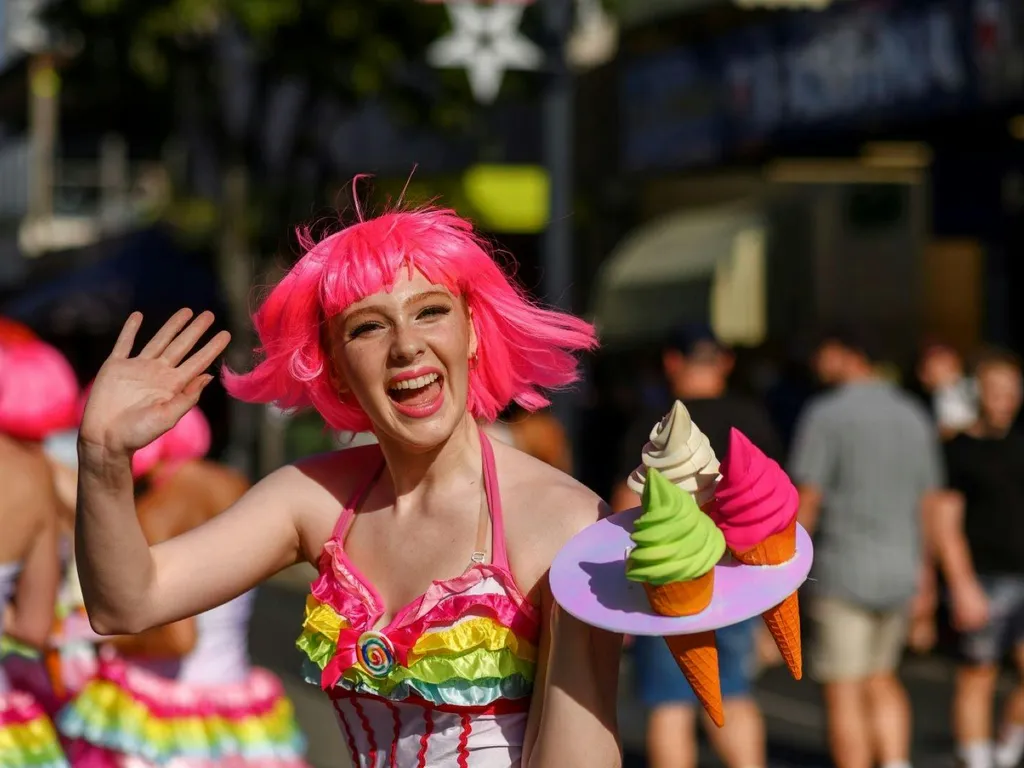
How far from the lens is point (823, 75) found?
14258 millimetres

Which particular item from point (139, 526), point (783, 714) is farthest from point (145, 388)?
point (783, 714)

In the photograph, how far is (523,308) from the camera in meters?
3.18

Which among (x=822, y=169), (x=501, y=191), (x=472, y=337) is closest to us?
(x=472, y=337)

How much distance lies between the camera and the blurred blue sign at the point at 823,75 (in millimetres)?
12477

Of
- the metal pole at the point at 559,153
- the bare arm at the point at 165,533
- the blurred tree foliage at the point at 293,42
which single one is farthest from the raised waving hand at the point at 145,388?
the blurred tree foliage at the point at 293,42

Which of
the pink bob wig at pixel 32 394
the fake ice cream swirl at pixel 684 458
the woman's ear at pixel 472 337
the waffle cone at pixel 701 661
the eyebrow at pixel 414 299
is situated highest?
the eyebrow at pixel 414 299

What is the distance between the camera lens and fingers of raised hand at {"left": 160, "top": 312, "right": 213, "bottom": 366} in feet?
9.85

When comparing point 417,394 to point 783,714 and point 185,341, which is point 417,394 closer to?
point 185,341

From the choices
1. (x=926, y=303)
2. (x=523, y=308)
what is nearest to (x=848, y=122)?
(x=926, y=303)

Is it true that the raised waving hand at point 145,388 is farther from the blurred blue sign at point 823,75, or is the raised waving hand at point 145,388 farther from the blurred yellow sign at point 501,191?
the blurred yellow sign at point 501,191

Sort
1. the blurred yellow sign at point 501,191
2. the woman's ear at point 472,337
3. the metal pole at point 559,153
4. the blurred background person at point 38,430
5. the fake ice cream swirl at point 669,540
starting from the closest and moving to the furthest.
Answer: the fake ice cream swirl at point 669,540, the woman's ear at point 472,337, the blurred background person at point 38,430, the metal pole at point 559,153, the blurred yellow sign at point 501,191

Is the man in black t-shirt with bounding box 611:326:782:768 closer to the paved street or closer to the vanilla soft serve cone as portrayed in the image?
the paved street

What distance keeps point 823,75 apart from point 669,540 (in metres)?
12.1

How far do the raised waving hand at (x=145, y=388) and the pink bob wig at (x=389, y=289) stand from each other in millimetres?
189
